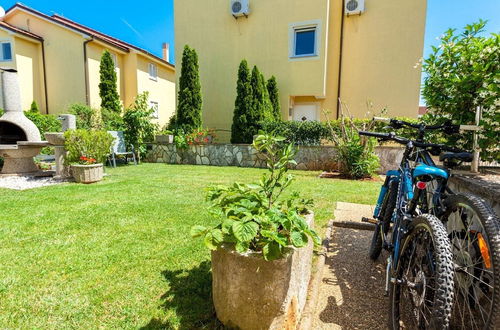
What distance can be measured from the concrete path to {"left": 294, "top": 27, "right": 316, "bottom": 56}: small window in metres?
9.73

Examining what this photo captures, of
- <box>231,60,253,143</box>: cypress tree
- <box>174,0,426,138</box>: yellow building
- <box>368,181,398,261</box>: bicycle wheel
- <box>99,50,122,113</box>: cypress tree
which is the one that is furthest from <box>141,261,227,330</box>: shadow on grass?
<box>99,50,122,113</box>: cypress tree

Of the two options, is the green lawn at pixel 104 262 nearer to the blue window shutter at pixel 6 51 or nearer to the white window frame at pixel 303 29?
the white window frame at pixel 303 29

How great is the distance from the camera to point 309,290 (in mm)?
2084

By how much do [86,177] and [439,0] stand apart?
12.6 metres

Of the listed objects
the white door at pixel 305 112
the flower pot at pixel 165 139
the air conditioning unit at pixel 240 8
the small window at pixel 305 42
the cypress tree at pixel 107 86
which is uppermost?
the air conditioning unit at pixel 240 8

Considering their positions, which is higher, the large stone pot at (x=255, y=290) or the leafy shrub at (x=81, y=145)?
the leafy shrub at (x=81, y=145)

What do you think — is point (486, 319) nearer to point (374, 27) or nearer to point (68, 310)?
point (68, 310)

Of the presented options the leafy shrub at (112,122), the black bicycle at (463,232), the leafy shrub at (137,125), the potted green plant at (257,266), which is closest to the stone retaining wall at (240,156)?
the leafy shrub at (137,125)

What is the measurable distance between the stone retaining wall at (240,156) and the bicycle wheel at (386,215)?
6141 millimetres

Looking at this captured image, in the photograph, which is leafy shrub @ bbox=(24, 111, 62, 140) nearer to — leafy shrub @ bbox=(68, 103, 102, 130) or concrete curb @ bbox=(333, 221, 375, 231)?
leafy shrub @ bbox=(68, 103, 102, 130)

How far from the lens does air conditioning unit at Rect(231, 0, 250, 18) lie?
11.4 metres

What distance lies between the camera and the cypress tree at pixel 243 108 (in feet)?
33.7

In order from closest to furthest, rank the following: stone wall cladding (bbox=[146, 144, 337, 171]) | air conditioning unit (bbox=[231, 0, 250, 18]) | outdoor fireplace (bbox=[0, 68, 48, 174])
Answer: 1. outdoor fireplace (bbox=[0, 68, 48, 174])
2. stone wall cladding (bbox=[146, 144, 337, 171])
3. air conditioning unit (bbox=[231, 0, 250, 18])

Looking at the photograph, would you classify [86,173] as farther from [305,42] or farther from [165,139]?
[305,42]
